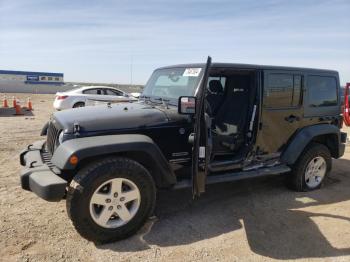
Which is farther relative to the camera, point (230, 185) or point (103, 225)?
point (230, 185)

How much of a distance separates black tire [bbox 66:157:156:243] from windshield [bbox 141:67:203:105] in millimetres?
1261

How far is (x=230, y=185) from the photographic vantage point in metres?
5.87

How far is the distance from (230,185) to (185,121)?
2014 millimetres

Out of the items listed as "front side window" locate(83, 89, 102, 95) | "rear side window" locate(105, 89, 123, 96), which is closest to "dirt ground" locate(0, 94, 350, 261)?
"front side window" locate(83, 89, 102, 95)

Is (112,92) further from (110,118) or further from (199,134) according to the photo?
(199,134)

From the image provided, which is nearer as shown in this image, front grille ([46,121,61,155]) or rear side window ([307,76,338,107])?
front grille ([46,121,61,155])

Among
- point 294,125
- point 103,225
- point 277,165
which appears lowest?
point 103,225

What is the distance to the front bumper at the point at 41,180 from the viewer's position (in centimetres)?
339

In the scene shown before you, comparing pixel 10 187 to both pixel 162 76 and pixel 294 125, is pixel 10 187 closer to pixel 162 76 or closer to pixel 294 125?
pixel 162 76

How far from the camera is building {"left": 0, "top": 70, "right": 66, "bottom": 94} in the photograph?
3941 cm

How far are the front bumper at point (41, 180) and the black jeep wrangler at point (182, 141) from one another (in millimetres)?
10

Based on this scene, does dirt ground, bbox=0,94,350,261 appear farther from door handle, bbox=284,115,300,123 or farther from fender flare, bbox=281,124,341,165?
door handle, bbox=284,115,300,123

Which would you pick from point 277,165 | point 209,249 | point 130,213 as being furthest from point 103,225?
point 277,165

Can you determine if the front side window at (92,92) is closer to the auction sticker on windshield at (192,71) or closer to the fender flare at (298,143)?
the auction sticker on windshield at (192,71)
